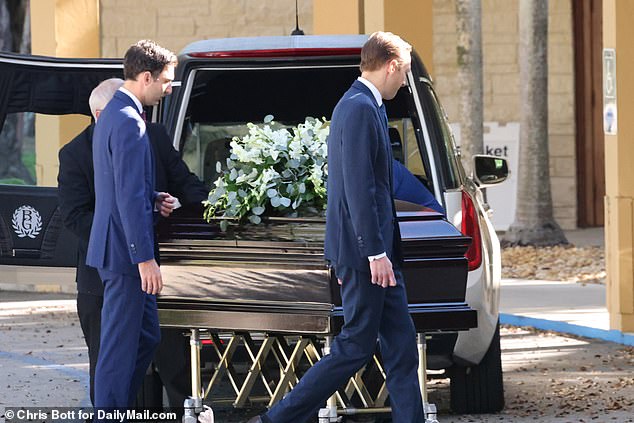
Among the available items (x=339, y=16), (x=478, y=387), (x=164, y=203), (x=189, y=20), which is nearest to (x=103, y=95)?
(x=164, y=203)

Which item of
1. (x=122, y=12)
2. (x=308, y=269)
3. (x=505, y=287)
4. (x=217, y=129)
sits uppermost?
(x=122, y=12)

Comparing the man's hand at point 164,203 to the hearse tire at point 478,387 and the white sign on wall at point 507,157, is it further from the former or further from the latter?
the white sign on wall at point 507,157

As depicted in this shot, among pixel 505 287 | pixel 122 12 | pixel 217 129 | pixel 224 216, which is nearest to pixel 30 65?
pixel 217 129

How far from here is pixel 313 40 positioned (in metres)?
7.70

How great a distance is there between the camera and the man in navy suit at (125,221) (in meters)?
6.30

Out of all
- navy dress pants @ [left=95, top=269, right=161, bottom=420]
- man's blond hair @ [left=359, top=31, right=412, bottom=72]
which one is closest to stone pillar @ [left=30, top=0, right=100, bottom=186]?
navy dress pants @ [left=95, top=269, right=161, bottom=420]

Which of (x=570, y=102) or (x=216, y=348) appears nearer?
(x=216, y=348)

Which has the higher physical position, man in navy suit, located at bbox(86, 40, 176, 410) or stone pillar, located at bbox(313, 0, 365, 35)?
stone pillar, located at bbox(313, 0, 365, 35)

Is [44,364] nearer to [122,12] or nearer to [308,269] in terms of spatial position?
[308,269]

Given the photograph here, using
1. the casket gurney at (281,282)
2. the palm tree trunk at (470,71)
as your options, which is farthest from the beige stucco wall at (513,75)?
the casket gurney at (281,282)

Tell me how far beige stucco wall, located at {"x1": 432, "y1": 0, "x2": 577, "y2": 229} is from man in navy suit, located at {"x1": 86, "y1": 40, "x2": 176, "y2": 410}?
14502mm

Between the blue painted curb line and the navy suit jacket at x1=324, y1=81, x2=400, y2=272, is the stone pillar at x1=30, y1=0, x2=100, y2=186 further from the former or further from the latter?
the navy suit jacket at x1=324, y1=81, x2=400, y2=272

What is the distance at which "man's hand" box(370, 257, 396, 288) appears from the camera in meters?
6.14

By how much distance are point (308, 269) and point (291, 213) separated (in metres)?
0.58
